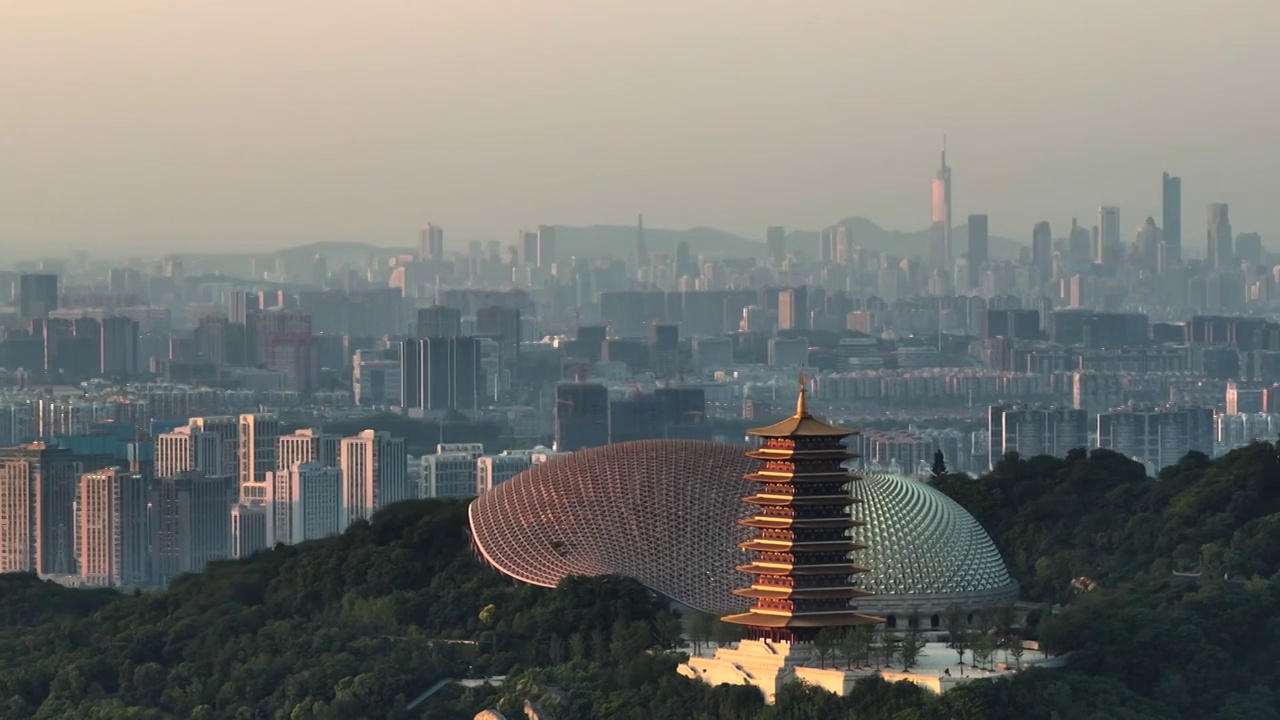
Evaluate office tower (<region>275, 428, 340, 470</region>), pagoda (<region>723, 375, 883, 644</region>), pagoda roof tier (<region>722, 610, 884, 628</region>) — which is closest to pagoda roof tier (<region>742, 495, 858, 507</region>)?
pagoda (<region>723, 375, 883, 644</region>)

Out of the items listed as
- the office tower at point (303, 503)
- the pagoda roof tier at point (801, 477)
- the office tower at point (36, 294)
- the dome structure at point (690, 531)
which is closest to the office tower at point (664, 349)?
the office tower at point (36, 294)

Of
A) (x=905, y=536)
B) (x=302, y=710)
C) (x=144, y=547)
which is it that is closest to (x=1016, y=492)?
(x=905, y=536)

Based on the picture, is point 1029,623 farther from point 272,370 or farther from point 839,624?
point 272,370

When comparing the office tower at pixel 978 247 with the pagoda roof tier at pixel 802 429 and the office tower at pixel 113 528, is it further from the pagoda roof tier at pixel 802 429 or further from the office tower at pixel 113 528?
the pagoda roof tier at pixel 802 429

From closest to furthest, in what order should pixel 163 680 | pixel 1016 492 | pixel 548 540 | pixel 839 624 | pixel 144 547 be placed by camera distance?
pixel 839 624, pixel 163 680, pixel 548 540, pixel 1016 492, pixel 144 547

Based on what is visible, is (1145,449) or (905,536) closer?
(905,536)

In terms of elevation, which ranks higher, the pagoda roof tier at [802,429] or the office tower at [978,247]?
the office tower at [978,247]
